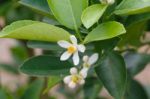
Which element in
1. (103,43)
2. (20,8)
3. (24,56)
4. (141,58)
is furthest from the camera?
(24,56)

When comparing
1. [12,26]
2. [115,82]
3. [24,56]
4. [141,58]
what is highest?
[12,26]

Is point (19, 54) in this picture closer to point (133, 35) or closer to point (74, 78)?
point (133, 35)

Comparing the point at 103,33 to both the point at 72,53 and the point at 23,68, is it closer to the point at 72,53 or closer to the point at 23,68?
the point at 72,53

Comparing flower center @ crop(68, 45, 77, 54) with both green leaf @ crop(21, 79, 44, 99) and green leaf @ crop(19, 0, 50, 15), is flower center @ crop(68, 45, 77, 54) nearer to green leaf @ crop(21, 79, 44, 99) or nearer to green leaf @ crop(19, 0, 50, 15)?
green leaf @ crop(19, 0, 50, 15)

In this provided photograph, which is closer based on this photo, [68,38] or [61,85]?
[68,38]

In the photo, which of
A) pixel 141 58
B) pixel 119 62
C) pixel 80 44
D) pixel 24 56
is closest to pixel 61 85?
pixel 24 56

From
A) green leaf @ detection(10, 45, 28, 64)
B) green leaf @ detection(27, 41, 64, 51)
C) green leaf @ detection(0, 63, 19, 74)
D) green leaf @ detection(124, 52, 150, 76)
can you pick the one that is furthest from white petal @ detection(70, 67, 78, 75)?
green leaf @ detection(0, 63, 19, 74)

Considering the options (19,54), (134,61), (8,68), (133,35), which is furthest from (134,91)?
(8,68)
